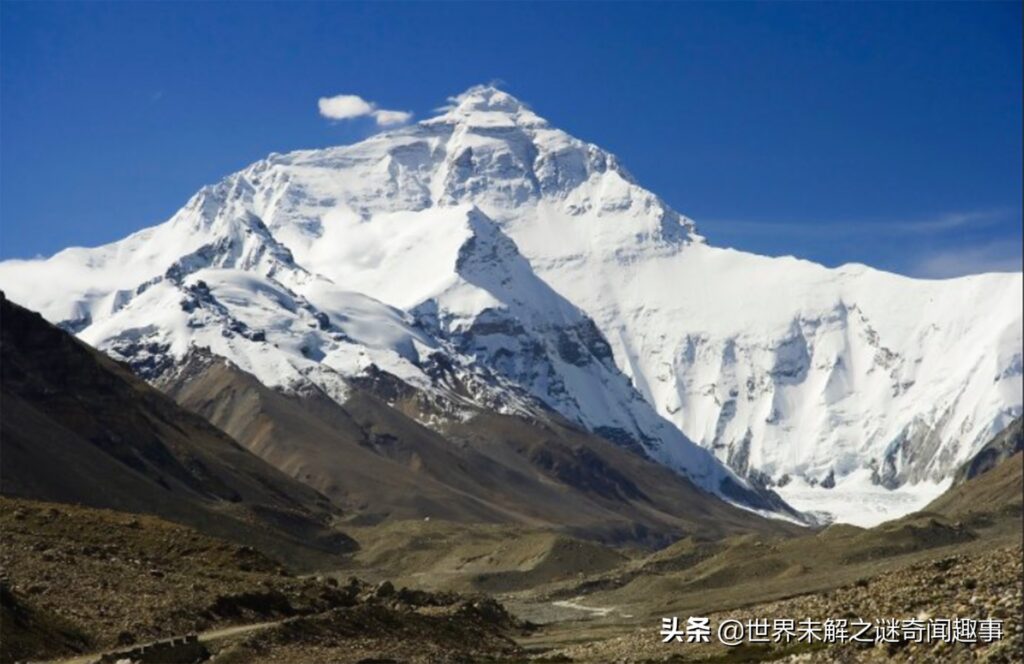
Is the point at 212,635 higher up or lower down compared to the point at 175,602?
lower down

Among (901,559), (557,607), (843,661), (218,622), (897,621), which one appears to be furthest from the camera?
(901,559)

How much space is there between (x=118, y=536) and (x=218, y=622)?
76.6ft

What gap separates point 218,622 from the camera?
290 feet

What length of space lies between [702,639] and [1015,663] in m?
29.7

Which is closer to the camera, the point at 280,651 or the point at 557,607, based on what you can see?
the point at 280,651

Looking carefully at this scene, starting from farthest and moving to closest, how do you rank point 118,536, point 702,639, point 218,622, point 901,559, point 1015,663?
point 901,559, point 118,536, point 218,622, point 702,639, point 1015,663

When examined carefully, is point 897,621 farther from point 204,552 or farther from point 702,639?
point 204,552

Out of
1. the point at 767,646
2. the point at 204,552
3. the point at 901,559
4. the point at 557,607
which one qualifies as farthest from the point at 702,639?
the point at 901,559

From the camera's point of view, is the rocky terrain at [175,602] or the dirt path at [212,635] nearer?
the dirt path at [212,635]

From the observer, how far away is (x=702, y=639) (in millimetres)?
82562

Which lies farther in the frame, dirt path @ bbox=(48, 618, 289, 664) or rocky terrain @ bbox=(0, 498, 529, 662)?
rocky terrain @ bbox=(0, 498, 529, 662)

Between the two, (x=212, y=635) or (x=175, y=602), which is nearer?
(x=212, y=635)

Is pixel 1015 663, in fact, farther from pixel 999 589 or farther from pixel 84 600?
pixel 84 600

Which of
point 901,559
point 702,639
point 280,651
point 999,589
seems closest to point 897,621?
point 999,589
